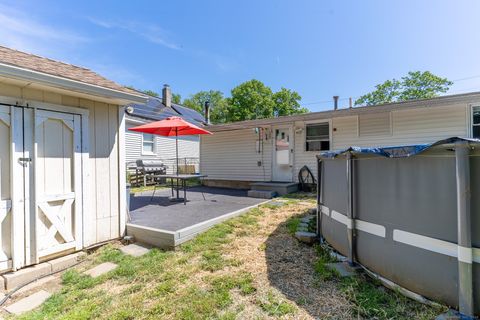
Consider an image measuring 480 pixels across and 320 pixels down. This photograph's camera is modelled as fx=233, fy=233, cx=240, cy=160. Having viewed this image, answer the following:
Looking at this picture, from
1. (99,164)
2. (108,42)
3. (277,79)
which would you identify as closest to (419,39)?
(99,164)

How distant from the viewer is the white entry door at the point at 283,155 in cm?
895

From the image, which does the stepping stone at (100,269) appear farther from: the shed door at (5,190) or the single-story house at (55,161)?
the shed door at (5,190)

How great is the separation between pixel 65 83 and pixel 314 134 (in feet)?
24.4

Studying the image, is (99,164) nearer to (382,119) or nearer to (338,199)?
(338,199)

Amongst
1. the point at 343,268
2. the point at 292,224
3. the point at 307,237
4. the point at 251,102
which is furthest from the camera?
the point at 251,102

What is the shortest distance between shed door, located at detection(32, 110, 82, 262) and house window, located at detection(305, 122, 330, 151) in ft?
23.5

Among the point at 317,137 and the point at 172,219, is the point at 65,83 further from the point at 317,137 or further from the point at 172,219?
the point at 317,137

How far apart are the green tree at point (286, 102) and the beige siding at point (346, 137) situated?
2467 centimetres

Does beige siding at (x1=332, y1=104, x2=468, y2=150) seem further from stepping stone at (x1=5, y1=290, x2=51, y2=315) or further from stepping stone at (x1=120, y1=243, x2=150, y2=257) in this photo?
stepping stone at (x1=5, y1=290, x2=51, y2=315)

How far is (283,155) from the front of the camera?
912cm

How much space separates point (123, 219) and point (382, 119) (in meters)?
7.79

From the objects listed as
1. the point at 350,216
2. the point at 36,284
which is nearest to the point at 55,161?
the point at 36,284

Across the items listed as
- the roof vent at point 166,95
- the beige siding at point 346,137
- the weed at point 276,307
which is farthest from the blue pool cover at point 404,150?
the roof vent at point 166,95

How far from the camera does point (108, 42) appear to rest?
50.5 ft
